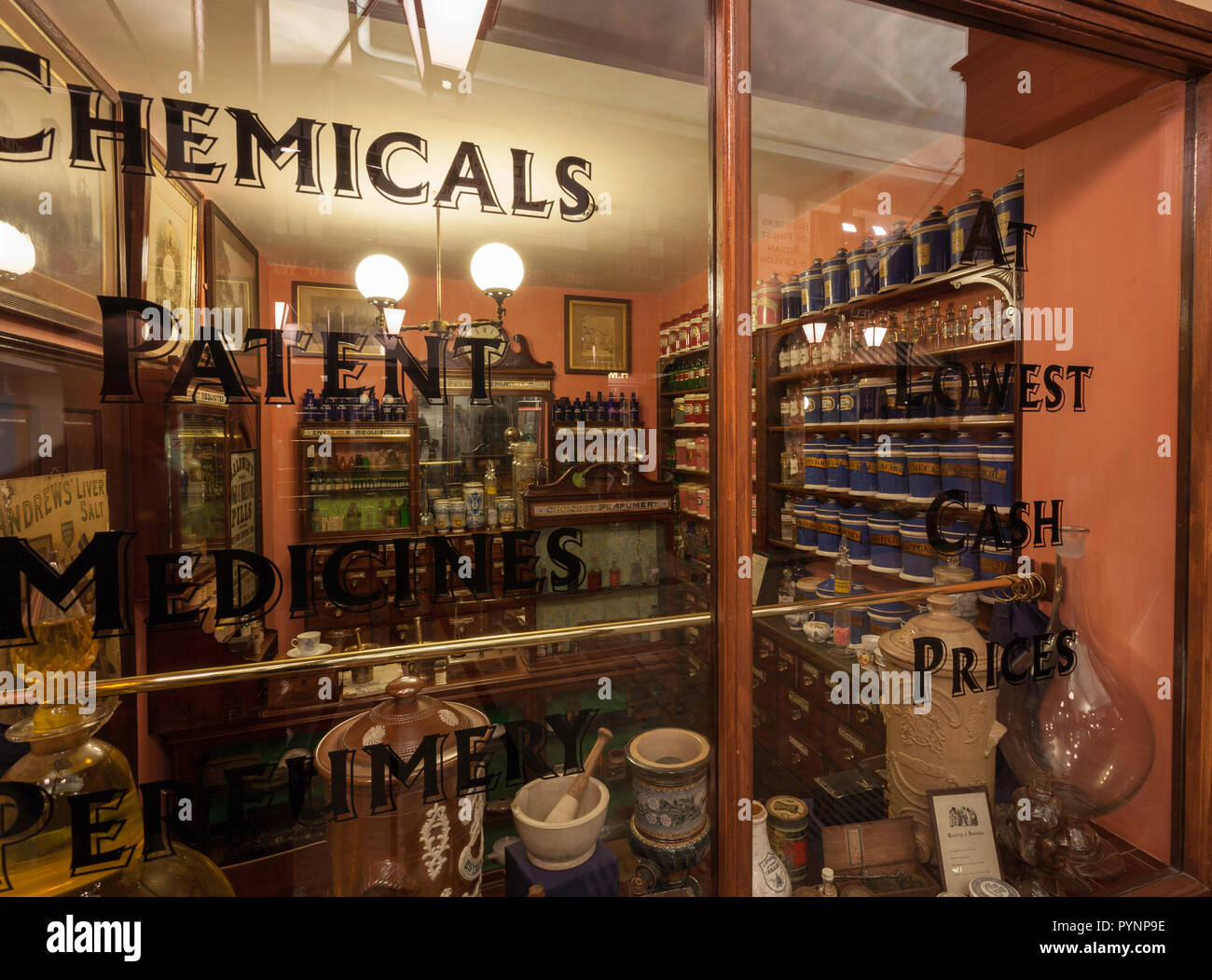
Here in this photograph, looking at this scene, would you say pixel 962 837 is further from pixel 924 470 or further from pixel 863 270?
pixel 863 270

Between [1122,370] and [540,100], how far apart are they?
1405 mm

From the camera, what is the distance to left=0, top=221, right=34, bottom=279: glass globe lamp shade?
2.45 feet

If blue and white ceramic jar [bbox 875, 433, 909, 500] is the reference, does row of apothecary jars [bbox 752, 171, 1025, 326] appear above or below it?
above

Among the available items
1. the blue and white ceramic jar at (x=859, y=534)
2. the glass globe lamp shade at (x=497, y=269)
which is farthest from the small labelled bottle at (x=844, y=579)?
the glass globe lamp shade at (x=497, y=269)

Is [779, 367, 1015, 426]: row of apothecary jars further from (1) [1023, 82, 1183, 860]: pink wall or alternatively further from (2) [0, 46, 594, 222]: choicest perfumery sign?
(2) [0, 46, 594, 222]: choicest perfumery sign

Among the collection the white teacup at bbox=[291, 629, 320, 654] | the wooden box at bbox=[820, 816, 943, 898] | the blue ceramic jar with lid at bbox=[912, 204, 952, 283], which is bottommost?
the wooden box at bbox=[820, 816, 943, 898]

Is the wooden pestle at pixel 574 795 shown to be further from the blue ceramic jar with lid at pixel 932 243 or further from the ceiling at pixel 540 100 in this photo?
the blue ceramic jar with lid at pixel 932 243

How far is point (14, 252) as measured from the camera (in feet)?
2.48

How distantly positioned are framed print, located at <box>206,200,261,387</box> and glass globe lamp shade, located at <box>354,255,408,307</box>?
15 centimetres

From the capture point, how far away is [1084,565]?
1.38 metres

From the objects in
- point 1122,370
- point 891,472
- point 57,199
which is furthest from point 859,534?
point 57,199

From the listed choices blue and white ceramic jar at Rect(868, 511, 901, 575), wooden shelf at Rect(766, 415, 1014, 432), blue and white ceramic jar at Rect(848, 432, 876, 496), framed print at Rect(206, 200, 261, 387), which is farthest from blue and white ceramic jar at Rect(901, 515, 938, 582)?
framed print at Rect(206, 200, 261, 387)

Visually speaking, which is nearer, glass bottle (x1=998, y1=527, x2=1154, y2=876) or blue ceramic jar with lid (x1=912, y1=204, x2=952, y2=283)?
glass bottle (x1=998, y1=527, x2=1154, y2=876)
